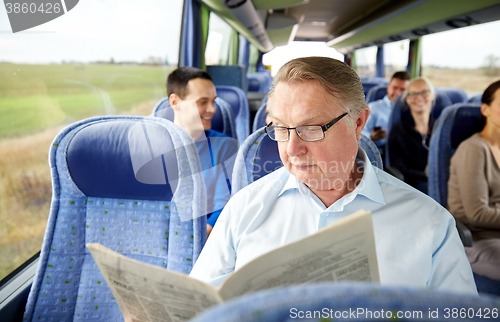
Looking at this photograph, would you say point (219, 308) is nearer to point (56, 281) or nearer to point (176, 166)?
point (176, 166)

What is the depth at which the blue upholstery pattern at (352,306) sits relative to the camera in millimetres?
288

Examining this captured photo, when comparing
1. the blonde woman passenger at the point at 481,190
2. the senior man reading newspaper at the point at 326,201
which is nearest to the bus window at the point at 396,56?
the blonde woman passenger at the point at 481,190

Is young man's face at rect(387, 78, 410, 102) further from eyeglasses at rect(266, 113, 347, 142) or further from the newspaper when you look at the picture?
the newspaper

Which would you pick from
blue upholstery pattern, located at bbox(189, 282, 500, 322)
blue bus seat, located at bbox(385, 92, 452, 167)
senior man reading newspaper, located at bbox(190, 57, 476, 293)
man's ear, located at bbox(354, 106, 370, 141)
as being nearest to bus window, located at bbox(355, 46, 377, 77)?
blue bus seat, located at bbox(385, 92, 452, 167)

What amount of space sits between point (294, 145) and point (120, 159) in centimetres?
67

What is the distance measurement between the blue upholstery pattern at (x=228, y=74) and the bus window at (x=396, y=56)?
4.31 metres

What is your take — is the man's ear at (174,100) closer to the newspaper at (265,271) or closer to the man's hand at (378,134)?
the newspaper at (265,271)

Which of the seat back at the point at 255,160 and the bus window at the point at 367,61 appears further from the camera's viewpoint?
the bus window at the point at 367,61

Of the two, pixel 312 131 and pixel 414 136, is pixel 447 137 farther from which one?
pixel 312 131

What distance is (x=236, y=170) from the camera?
139 cm

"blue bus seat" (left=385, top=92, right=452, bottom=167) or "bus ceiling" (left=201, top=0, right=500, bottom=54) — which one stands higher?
"bus ceiling" (left=201, top=0, right=500, bottom=54)

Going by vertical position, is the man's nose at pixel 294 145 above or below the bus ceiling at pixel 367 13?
below

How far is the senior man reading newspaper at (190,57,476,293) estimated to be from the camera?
92 centimetres

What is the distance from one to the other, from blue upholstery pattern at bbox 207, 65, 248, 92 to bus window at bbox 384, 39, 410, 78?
4310mm
